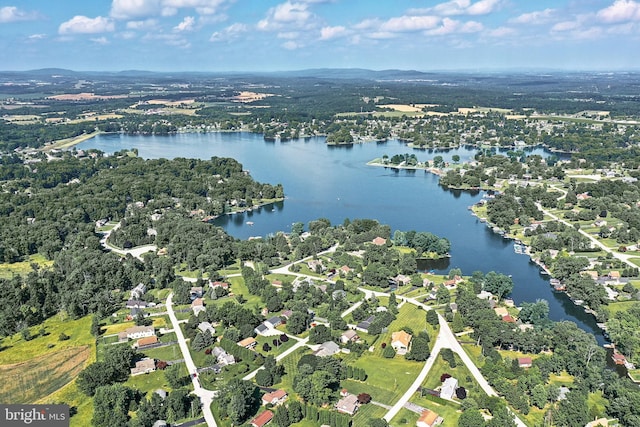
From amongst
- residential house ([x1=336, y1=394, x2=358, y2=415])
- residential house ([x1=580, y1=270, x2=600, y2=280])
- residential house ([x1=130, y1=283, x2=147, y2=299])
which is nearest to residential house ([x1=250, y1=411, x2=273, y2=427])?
residential house ([x1=336, y1=394, x2=358, y2=415])

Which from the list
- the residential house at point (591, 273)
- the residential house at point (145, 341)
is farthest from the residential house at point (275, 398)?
the residential house at point (591, 273)

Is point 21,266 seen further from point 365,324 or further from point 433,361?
point 433,361

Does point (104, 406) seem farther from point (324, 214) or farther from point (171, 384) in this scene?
point (324, 214)

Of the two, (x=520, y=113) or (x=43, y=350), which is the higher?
(x=520, y=113)

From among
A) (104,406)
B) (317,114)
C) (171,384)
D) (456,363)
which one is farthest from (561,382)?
(317,114)

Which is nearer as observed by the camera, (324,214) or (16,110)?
(324,214)

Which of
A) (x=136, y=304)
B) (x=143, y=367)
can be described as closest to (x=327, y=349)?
(x=143, y=367)

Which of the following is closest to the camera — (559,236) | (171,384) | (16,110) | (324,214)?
(171,384)

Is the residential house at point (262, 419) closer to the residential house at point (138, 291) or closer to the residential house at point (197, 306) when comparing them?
the residential house at point (197, 306)

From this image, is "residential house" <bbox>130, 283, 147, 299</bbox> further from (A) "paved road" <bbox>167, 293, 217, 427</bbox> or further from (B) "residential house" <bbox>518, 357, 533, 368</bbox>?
(B) "residential house" <bbox>518, 357, 533, 368</bbox>
